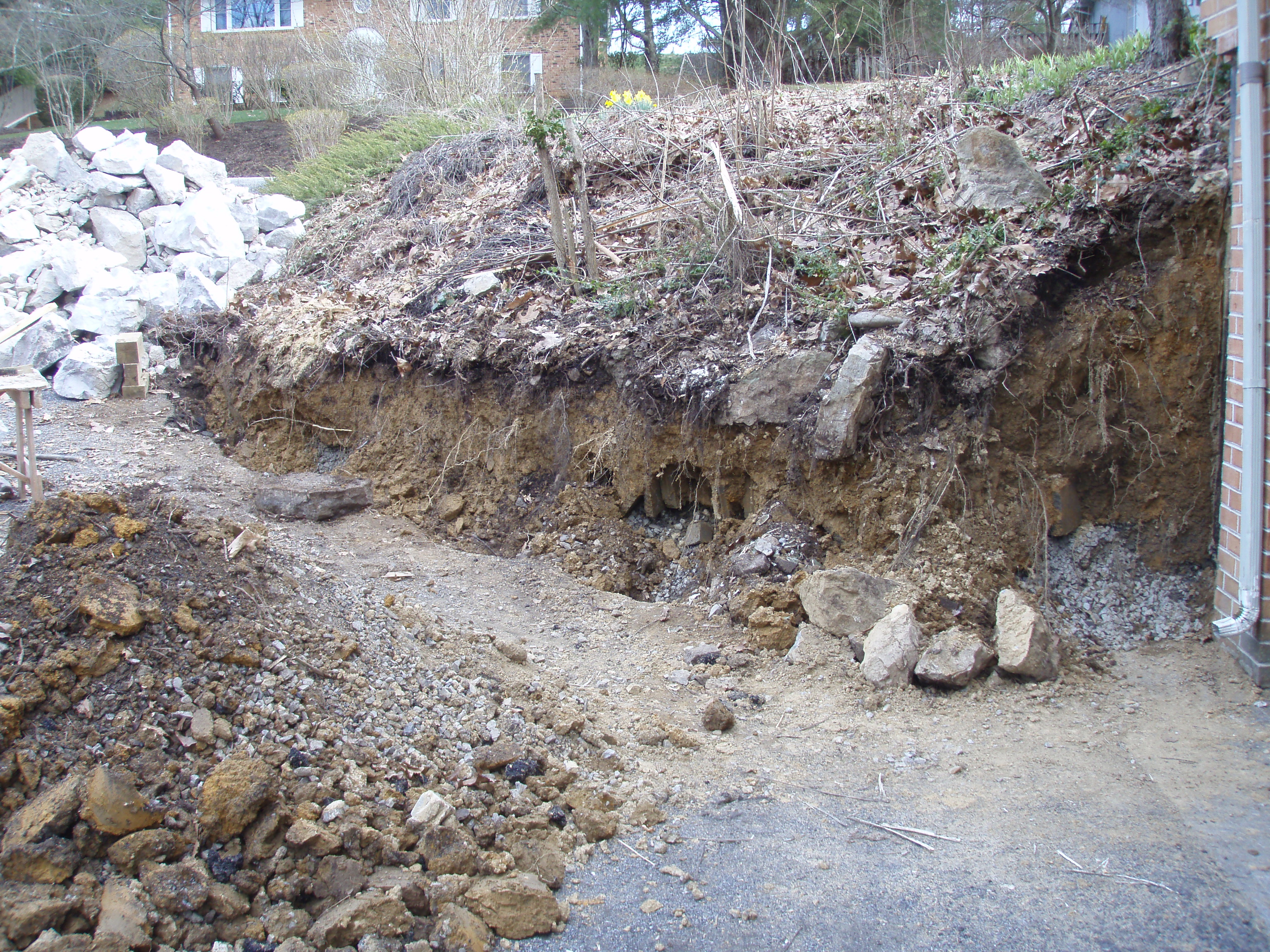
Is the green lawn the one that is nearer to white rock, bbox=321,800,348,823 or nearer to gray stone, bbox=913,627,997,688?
gray stone, bbox=913,627,997,688

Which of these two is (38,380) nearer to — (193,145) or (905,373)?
(905,373)

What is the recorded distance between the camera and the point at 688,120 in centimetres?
761

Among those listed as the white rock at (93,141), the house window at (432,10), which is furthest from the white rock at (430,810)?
the white rock at (93,141)

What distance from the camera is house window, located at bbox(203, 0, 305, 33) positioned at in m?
21.6

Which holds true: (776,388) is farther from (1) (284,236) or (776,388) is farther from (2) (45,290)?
(2) (45,290)

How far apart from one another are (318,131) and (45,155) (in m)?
3.77

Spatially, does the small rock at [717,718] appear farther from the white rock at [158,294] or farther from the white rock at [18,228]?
the white rock at [18,228]

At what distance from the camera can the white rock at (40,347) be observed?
8672mm

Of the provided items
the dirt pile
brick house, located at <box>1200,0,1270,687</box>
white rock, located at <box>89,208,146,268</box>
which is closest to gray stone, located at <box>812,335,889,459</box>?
brick house, located at <box>1200,0,1270,687</box>

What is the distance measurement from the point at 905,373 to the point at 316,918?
3.59 meters

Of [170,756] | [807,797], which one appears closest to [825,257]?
[807,797]

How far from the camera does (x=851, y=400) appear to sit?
4.46m

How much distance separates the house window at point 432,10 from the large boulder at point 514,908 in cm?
1293

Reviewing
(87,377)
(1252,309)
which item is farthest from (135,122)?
(1252,309)
